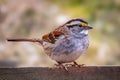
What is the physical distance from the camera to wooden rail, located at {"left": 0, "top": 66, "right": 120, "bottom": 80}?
3842mm

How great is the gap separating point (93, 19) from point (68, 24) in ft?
9.55

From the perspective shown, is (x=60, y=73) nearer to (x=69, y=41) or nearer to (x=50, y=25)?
(x=69, y=41)

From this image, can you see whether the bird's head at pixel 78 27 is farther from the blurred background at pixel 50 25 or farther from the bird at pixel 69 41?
the blurred background at pixel 50 25

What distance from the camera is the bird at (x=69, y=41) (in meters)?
4.51

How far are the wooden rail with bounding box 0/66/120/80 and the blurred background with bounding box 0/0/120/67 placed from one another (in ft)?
8.87

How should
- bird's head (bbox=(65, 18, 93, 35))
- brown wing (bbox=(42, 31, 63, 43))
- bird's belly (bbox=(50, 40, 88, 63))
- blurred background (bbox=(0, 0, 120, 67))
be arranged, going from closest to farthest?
bird's belly (bbox=(50, 40, 88, 63)) → bird's head (bbox=(65, 18, 93, 35)) → brown wing (bbox=(42, 31, 63, 43)) → blurred background (bbox=(0, 0, 120, 67))

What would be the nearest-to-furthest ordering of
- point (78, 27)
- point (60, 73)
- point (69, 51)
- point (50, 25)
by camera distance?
point (60, 73)
point (69, 51)
point (78, 27)
point (50, 25)

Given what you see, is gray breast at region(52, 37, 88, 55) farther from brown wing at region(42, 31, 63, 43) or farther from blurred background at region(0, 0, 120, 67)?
blurred background at region(0, 0, 120, 67)

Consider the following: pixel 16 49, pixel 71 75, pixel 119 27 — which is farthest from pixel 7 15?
pixel 71 75

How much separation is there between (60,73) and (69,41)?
697mm

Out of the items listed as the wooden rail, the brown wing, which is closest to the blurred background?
the brown wing

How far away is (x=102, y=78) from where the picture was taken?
400 centimetres

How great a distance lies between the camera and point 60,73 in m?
3.96

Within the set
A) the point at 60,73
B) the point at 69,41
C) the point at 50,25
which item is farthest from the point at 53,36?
the point at 50,25
